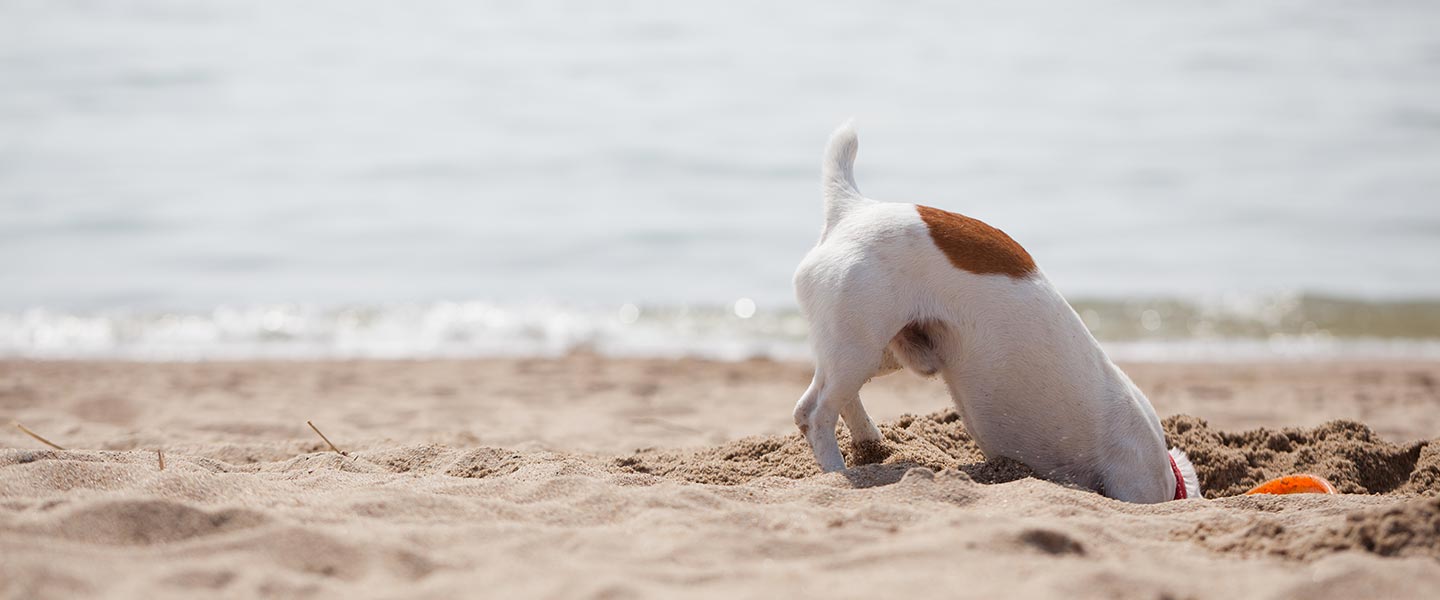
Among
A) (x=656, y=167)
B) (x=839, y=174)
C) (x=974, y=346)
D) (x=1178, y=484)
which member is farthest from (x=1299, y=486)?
(x=656, y=167)

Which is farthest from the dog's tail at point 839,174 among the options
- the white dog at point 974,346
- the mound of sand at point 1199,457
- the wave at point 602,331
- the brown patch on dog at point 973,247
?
the wave at point 602,331

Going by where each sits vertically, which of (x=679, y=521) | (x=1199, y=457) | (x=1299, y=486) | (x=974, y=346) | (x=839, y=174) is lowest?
(x=1199, y=457)

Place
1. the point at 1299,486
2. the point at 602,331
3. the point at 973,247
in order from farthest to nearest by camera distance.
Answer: the point at 602,331 → the point at 1299,486 → the point at 973,247

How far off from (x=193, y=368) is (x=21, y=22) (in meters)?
14.3

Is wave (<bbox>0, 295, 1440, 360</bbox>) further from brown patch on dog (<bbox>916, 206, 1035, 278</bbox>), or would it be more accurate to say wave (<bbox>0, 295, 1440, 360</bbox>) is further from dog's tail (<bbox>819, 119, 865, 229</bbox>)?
brown patch on dog (<bbox>916, 206, 1035, 278</bbox>)

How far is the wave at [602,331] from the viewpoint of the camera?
872 cm

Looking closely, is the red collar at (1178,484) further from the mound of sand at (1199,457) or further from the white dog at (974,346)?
the mound of sand at (1199,457)

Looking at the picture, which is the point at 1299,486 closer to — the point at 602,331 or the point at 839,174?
the point at 839,174

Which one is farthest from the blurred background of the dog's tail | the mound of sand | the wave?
the dog's tail

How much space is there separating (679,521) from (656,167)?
12.3 metres

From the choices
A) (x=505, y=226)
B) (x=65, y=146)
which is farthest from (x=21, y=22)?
(x=505, y=226)

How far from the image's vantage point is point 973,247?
10.4 ft

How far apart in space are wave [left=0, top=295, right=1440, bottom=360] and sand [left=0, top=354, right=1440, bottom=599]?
420 centimetres

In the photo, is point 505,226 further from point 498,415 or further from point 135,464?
point 135,464
